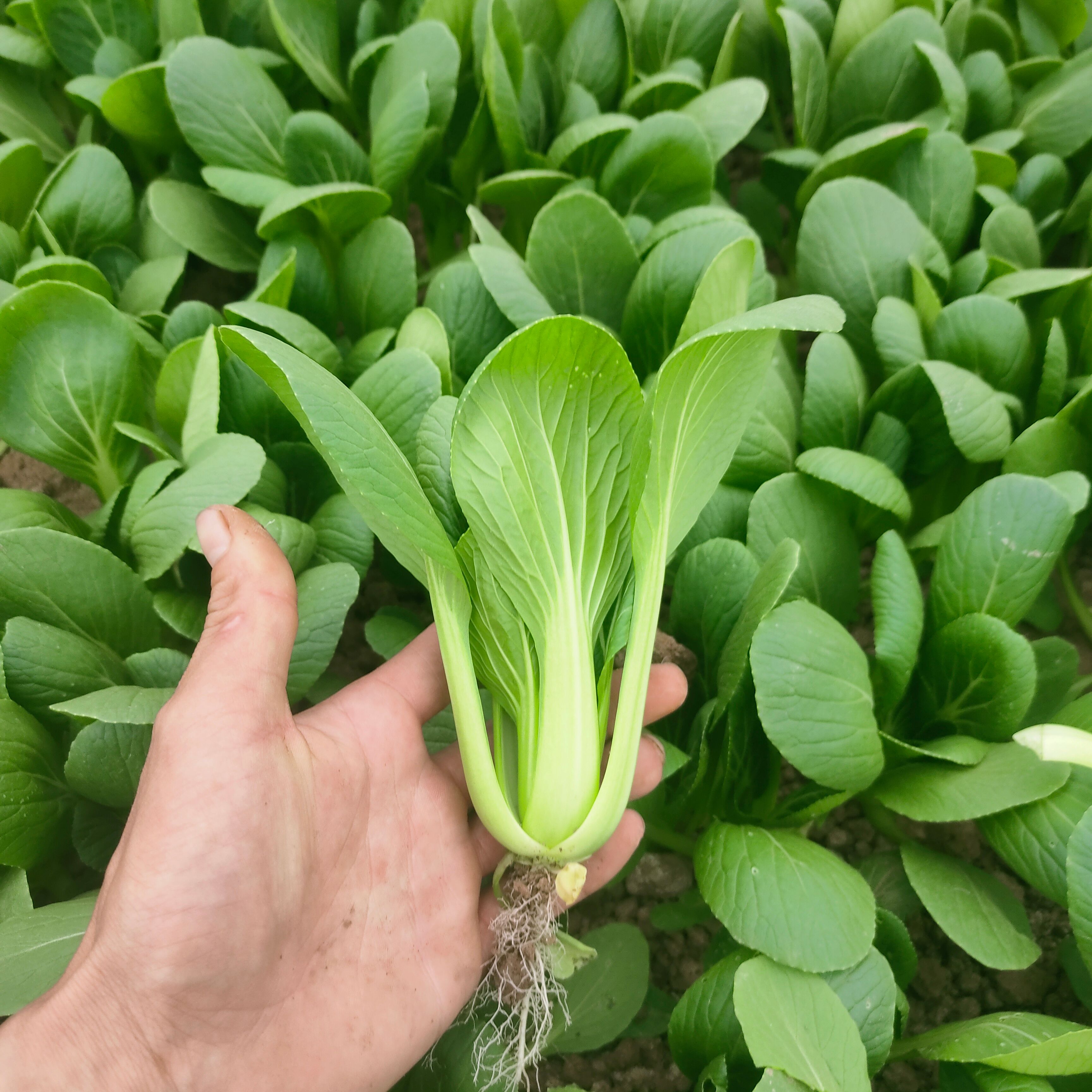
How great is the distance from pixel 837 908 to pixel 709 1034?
20cm

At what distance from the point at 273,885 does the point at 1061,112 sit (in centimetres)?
173

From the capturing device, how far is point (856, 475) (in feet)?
3.53

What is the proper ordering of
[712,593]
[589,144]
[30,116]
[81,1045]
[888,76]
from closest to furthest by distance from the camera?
[81,1045], [712,593], [589,144], [888,76], [30,116]

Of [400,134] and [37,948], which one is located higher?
[400,134]

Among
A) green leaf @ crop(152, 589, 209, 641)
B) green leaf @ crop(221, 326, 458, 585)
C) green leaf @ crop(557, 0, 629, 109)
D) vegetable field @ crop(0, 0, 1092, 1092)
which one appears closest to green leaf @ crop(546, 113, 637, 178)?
vegetable field @ crop(0, 0, 1092, 1092)

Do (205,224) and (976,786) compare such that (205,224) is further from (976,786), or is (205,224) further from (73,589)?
(976,786)

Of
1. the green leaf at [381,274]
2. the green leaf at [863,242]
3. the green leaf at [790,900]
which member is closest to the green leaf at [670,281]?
the green leaf at [863,242]

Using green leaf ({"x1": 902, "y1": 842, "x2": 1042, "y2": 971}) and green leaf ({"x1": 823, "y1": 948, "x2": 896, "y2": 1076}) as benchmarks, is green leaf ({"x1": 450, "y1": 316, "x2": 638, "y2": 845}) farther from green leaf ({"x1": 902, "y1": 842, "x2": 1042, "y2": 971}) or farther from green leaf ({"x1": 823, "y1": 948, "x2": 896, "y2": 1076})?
green leaf ({"x1": 902, "y1": 842, "x2": 1042, "y2": 971})

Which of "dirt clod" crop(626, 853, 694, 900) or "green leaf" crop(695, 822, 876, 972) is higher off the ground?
"green leaf" crop(695, 822, 876, 972)

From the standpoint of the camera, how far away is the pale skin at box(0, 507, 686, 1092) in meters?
0.75

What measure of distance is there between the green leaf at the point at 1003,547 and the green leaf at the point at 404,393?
65cm

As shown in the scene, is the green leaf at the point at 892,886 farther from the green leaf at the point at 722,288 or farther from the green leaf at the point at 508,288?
the green leaf at the point at 508,288

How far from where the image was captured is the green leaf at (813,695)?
3.11 ft

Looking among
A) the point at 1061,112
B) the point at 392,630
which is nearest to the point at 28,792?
the point at 392,630
